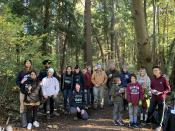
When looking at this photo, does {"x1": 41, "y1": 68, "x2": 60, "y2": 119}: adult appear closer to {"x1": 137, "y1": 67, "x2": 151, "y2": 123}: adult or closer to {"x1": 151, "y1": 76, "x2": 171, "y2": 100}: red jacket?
{"x1": 137, "y1": 67, "x2": 151, "y2": 123}: adult

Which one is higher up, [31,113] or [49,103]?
[49,103]

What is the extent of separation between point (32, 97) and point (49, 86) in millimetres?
991

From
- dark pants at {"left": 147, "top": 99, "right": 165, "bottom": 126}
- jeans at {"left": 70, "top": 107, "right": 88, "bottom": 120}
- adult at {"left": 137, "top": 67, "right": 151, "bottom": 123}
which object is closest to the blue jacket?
adult at {"left": 137, "top": 67, "right": 151, "bottom": 123}

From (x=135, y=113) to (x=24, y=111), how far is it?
3.59 meters

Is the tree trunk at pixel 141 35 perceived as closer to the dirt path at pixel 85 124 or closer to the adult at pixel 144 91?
the adult at pixel 144 91

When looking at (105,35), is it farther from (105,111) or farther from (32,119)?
(32,119)

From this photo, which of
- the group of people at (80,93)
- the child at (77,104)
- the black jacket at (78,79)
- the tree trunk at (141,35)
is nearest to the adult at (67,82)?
the group of people at (80,93)

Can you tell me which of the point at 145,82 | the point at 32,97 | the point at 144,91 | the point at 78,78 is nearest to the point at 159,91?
the point at 144,91

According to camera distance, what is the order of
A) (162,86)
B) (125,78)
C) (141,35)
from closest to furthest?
1. (162,86)
2. (125,78)
3. (141,35)

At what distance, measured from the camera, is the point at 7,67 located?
13.0m

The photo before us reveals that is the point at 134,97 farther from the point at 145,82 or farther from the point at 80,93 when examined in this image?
the point at 80,93

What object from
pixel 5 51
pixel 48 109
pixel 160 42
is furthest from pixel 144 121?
pixel 160 42

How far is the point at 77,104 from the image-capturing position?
552 inches

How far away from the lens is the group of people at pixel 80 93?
1197 cm
